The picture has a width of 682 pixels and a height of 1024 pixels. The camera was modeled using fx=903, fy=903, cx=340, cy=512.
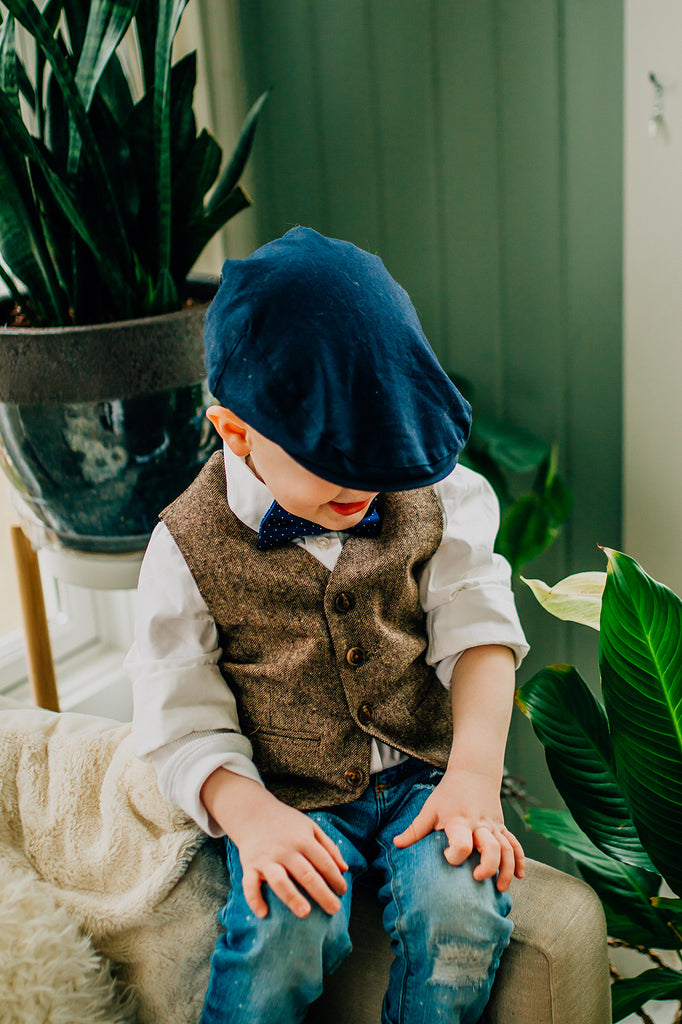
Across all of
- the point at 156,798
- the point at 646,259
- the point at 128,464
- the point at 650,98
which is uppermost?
the point at 650,98

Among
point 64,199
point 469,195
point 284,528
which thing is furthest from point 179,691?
point 469,195

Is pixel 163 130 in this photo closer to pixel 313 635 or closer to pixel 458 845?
pixel 313 635

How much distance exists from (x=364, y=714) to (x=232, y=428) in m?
0.28

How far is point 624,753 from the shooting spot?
798mm

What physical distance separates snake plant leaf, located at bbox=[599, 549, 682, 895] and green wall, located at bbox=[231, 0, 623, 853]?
23.9 inches

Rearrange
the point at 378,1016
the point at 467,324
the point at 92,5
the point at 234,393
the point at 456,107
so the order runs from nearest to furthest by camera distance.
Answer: the point at 234,393 → the point at 378,1016 → the point at 92,5 → the point at 456,107 → the point at 467,324

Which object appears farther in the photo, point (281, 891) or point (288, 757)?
point (288, 757)

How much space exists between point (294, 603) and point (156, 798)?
0.76ft

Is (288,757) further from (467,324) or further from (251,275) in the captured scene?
(467,324)

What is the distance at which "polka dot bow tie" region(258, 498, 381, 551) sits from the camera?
758mm

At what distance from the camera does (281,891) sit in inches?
26.5

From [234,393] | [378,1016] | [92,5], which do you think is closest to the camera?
[234,393]

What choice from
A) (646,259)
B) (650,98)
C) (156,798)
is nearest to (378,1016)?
(156,798)

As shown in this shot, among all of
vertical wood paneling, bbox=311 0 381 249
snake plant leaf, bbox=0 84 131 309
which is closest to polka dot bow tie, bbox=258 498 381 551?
snake plant leaf, bbox=0 84 131 309
